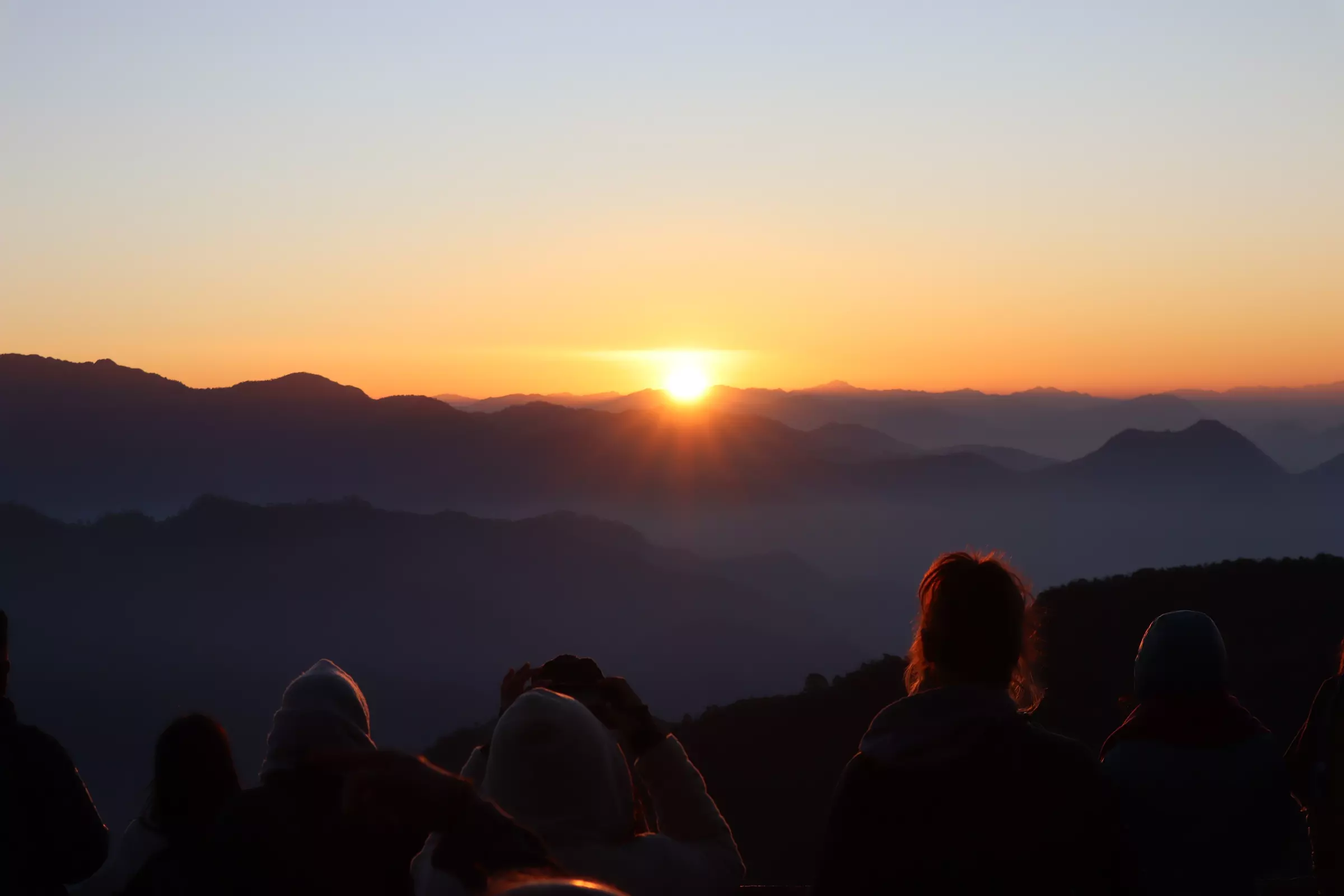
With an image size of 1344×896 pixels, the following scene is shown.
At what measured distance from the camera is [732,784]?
39.6 meters

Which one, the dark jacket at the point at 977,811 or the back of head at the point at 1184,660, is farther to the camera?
the back of head at the point at 1184,660

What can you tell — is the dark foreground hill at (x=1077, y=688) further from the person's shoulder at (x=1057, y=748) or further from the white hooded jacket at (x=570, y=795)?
the white hooded jacket at (x=570, y=795)

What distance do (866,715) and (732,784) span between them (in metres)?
5.81

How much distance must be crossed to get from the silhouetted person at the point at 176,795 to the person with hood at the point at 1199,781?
3274 mm

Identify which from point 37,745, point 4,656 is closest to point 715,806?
point 37,745

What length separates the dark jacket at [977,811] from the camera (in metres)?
2.84

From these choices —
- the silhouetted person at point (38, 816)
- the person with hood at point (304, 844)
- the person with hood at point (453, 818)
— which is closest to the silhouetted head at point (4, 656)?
the silhouetted person at point (38, 816)

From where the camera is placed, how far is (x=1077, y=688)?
3741 centimetres

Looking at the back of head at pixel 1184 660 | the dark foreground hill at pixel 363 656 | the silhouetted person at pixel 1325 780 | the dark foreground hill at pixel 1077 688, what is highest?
the back of head at pixel 1184 660

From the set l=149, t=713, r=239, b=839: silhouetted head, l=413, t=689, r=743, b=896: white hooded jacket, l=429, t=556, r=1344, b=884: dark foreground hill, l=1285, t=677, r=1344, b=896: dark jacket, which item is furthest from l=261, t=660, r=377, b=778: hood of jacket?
l=429, t=556, r=1344, b=884: dark foreground hill

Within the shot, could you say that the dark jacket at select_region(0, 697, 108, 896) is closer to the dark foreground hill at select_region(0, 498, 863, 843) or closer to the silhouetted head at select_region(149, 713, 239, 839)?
the silhouetted head at select_region(149, 713, 239, 839)

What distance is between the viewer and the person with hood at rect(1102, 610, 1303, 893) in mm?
3846

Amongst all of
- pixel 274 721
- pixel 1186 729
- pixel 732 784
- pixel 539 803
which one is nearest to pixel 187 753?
pixel 274 721

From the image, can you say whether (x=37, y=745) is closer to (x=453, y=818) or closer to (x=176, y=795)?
(x=176, y=795)
